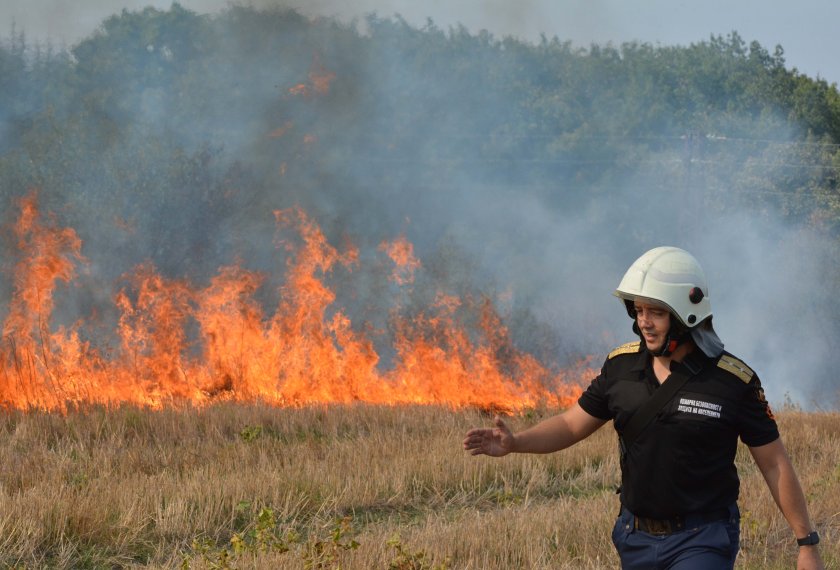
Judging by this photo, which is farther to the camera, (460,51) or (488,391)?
(460,51)

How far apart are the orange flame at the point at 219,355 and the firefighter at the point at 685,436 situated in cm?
860

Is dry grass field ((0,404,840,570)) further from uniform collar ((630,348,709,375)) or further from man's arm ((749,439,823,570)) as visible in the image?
man's arm ((749,439,823,570))

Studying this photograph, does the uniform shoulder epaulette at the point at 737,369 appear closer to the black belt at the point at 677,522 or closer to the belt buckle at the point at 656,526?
the black belt at the point at 677,522

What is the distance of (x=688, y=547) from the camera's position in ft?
13.6

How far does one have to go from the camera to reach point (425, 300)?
33.4m

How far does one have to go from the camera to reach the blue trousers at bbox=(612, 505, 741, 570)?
411 centimetres

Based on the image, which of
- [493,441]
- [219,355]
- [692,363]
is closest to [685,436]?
[692,363]

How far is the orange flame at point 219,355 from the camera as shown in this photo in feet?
53.7

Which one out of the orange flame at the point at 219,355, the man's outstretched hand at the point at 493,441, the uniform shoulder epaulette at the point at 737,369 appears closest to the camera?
the uniform shoulder epaulette at the point at 737,369

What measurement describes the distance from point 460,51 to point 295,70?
8.90 m

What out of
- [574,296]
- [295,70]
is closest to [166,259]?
[295,70]

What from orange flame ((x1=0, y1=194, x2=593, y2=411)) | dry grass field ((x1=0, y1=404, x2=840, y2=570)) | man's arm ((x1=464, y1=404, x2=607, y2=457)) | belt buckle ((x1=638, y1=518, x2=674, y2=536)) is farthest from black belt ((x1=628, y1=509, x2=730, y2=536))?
orange flame ((x1=0, y1=194, x2=593, y2=411))

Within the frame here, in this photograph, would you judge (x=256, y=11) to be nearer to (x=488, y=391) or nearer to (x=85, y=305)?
(x=85, y=305)

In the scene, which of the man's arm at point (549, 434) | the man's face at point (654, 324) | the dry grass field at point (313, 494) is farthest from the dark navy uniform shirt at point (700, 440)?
the dry grass field at point (313, 494)
